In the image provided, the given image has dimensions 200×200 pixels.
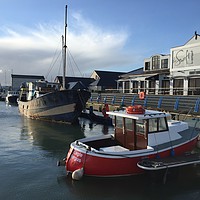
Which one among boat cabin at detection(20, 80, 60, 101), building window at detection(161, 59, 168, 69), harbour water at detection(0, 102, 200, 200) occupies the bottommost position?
harbour water at detection(0, 102, 200, 200)

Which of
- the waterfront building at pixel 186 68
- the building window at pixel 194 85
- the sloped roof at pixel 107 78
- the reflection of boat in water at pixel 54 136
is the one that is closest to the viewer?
the reflection of boat in water at pixel 54 136

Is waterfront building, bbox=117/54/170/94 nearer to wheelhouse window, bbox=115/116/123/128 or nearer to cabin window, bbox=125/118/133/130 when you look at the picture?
wheelhouse window, bbox=115/116/123/128

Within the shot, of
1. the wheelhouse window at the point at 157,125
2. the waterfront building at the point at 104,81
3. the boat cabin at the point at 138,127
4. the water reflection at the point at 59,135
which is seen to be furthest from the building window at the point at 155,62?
the boat cabin at the point at 138,127

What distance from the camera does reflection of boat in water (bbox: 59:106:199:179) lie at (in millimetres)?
9625

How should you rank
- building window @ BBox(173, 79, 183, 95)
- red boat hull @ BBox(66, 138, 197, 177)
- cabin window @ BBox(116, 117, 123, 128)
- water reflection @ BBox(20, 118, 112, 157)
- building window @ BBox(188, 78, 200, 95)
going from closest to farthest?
red boat hull @ BBox(66, 138, 197, 177)
cabin window @ BBox(116, 117, 123, 128)
water reflection @ BBox(20, 118, 112, 157)
building window @ BBox(188, 78, 200, 95)
building window @ BBox(173, 79, 183, 95)

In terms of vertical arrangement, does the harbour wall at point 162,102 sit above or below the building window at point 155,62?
below

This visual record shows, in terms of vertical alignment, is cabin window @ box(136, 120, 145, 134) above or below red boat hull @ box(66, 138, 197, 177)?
above

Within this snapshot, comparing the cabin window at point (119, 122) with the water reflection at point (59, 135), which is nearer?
the cabin window at point (119, 122)

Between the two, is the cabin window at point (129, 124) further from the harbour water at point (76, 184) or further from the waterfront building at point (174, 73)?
the waterfront building at point (174, 73)

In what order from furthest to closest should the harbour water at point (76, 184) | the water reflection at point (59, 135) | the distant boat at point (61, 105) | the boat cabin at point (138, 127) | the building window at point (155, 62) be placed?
the building window at point (155, 62) < the distant boat at point (61, 105) < the water reflection at point (59, 135) < the boat cabin at point (138, 127) < the harbour water at point (76, 184)

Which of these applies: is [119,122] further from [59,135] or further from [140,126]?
[59,135]

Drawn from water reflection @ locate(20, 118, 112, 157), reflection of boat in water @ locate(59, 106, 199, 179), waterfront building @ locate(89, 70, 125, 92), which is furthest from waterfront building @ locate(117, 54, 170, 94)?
reflection of boat in water @ locate(59, 106, 199, 179)

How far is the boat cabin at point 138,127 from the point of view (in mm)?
10368

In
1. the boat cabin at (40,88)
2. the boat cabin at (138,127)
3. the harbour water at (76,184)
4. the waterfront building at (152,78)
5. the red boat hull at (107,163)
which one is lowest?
the harbour water at (76,184)
